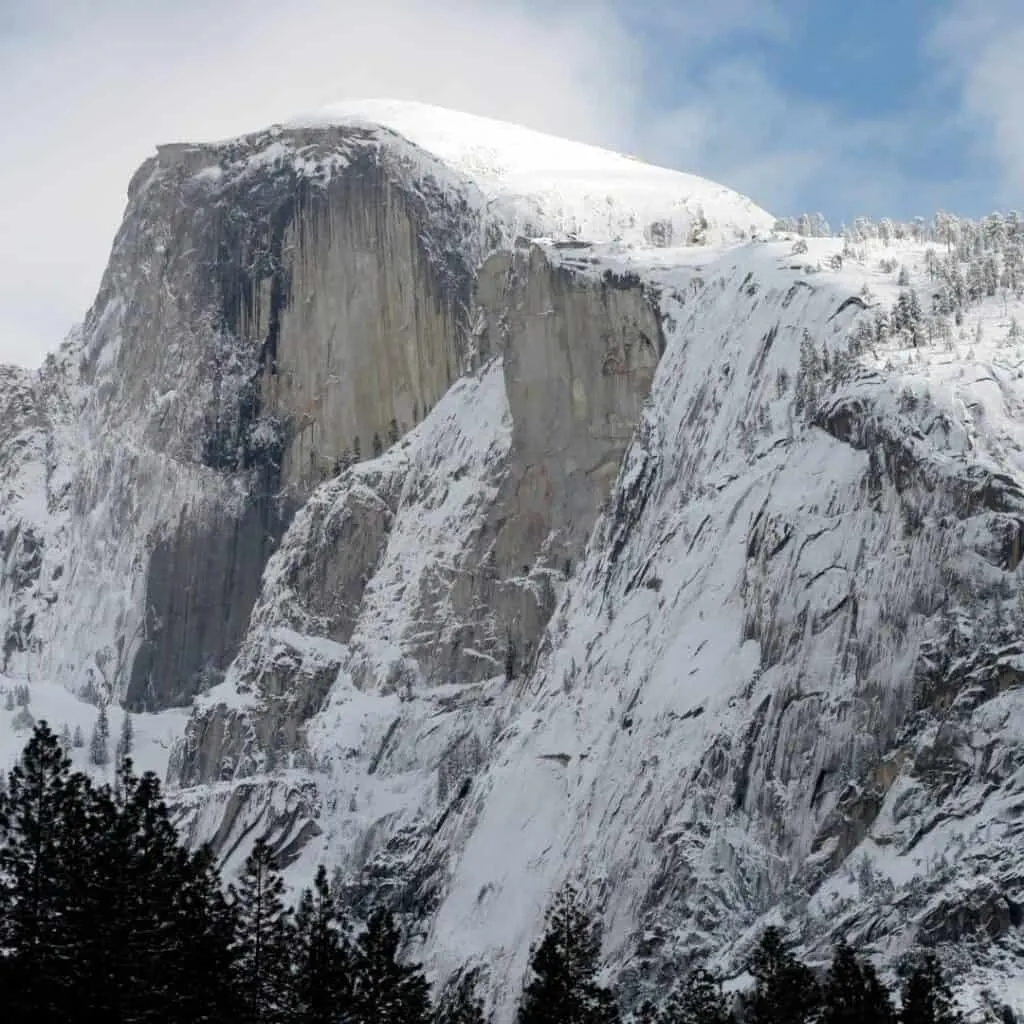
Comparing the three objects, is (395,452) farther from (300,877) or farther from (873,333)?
(873,333)

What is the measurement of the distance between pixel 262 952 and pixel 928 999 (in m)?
22.8

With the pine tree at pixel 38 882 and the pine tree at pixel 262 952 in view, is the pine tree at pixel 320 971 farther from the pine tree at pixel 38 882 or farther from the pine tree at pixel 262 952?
the pine tree at pixel 38 882

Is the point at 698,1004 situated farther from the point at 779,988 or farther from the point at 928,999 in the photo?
the point at 928,999

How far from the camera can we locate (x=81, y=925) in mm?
86062

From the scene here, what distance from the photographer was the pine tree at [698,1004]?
103 m

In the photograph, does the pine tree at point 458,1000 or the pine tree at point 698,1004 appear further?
the pine tree at point 458,1000

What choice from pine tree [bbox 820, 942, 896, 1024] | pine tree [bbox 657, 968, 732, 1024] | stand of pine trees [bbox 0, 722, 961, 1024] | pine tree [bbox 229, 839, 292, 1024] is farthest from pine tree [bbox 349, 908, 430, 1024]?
pine tree [bbox 820, 942, 896, 1024]

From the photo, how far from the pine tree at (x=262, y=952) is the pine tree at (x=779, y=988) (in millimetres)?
17476

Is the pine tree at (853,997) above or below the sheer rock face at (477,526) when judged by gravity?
below

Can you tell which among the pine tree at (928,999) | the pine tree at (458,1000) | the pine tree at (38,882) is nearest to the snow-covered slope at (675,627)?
the pine tree at (458,1000)

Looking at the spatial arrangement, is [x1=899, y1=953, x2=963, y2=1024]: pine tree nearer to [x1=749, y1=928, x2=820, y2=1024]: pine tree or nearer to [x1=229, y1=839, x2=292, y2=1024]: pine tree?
[x1=749, y1=928, x2=820, y2=1024]: pine tree

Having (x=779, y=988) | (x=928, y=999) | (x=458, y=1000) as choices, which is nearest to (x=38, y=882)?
(x=779, y=988)

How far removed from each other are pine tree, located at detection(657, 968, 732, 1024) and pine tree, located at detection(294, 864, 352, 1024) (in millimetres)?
14323

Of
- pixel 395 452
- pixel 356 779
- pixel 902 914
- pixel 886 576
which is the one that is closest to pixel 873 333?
pixel 886 576
